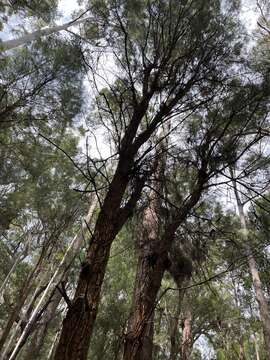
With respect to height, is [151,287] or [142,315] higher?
[151,287]

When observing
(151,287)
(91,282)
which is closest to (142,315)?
(151,287)

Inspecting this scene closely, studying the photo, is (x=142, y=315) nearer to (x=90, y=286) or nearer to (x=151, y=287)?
(x=151, y=287)

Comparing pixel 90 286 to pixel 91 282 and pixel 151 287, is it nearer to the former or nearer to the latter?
pixel 91 282

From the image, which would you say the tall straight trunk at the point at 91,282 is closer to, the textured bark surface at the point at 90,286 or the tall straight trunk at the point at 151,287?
the textured bark surface at the point at 90,286

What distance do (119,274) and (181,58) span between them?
816 cm

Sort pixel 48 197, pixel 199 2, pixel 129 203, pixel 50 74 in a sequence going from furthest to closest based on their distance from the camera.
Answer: pixel 48 197 < pixel 50 74 < pixel 199 2 < pixel 129 203

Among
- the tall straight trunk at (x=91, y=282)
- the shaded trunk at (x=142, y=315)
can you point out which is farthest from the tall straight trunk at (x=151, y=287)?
the tall straight trunk at (x=91, y=282)

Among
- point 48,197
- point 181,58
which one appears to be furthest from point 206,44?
point 48,197

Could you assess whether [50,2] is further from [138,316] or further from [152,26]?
[138,316]

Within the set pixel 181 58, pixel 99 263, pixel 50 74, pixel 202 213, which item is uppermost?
pixel 50 74

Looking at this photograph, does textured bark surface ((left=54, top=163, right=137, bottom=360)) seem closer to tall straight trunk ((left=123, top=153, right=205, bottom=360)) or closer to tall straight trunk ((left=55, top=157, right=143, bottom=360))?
→ tall straight trunk ((left=55, top=157, right=143, bottom=360))

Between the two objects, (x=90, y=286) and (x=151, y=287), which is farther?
(x=151, y=287)

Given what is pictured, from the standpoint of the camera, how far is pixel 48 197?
5.65 meters

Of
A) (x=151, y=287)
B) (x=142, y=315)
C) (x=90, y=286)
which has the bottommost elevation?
(x=90, y=286)
